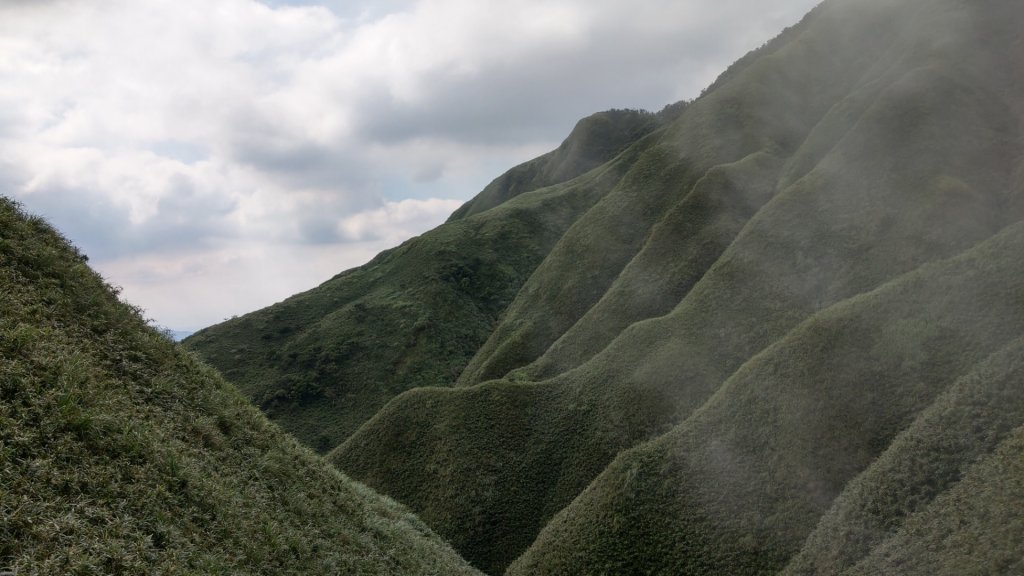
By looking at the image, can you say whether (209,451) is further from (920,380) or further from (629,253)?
(629,253)

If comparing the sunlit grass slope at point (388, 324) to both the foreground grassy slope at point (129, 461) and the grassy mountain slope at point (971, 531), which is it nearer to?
the foreground grassy slope at point (129, 461)

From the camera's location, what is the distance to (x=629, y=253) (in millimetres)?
100312

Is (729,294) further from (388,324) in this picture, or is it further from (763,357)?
(388,324)

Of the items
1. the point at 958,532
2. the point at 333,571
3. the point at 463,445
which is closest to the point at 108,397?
the point at 333,571

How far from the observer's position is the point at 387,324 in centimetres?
12638

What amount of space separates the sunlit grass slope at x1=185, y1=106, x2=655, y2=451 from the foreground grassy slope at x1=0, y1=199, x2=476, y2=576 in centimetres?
7855

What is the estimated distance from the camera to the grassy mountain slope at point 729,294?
5372cm

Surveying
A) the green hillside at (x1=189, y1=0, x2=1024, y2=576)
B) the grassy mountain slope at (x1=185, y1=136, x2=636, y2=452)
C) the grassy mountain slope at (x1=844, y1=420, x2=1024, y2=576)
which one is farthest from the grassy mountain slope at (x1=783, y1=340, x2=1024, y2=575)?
the grassy mountain slope at (x1=185, y1=136, x2=636, y2=452)

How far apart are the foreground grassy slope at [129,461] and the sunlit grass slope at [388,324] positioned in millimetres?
78550

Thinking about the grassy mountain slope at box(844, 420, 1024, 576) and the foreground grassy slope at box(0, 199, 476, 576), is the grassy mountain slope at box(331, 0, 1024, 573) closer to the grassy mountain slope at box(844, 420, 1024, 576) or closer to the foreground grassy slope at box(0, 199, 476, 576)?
the grassy mountain slope at box(844, 420, 1024, 576)

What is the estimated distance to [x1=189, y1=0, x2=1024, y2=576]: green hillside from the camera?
31188 mm

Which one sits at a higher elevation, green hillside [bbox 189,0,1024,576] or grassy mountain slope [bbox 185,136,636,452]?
grassy mountain slope [bbox 185,136,636,452]

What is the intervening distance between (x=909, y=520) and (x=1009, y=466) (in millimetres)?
5046

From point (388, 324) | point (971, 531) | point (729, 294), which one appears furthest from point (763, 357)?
point (388, 324)
